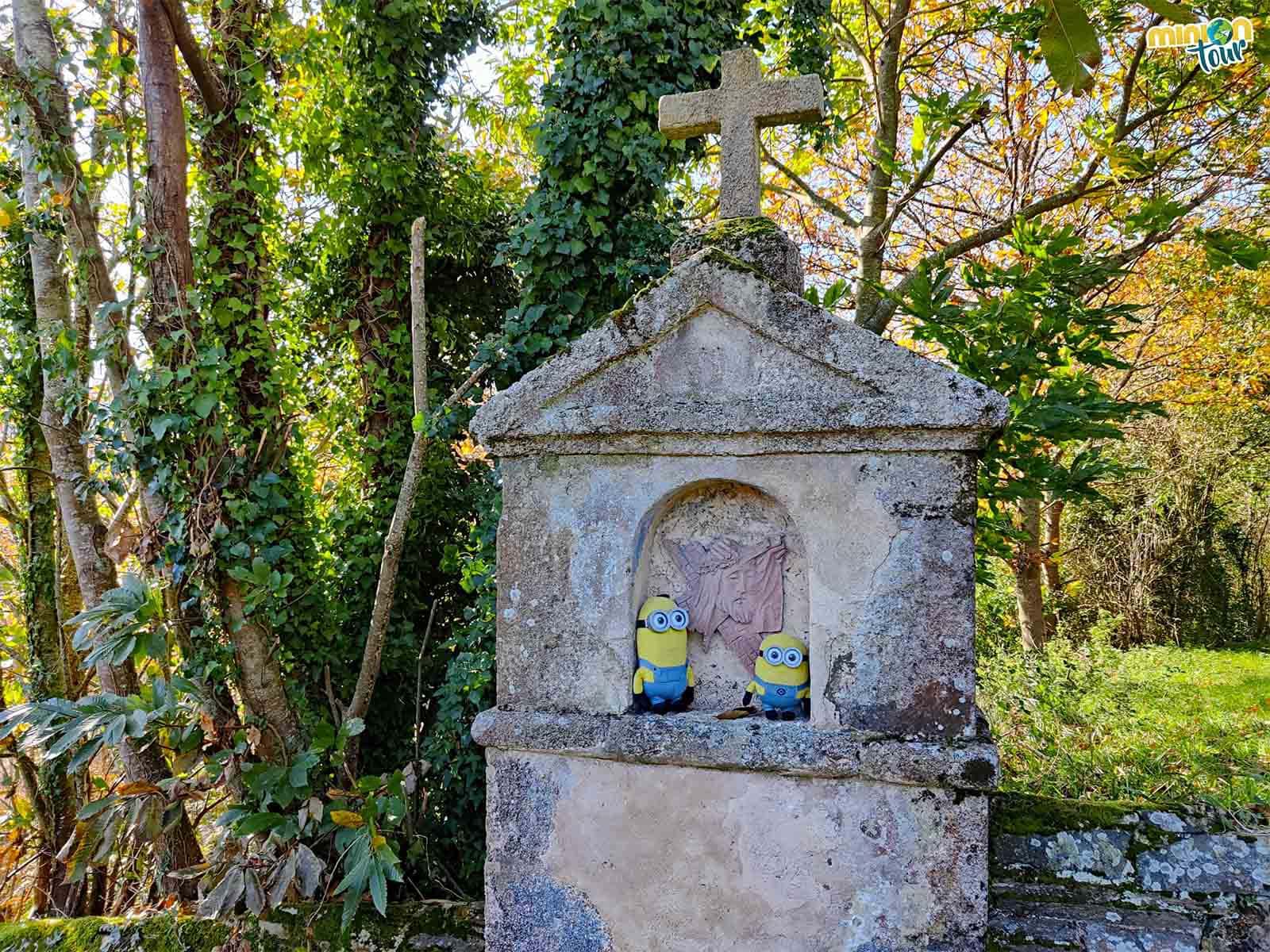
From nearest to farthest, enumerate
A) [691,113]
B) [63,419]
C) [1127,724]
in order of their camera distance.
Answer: [691,113] → [63,419] → [1127,724]

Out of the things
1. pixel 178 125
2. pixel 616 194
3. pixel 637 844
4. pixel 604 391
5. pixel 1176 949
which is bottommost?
pixel 1176 949

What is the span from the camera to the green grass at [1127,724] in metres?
4.43

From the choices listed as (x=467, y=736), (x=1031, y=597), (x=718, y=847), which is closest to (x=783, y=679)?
(x=718, y=847)

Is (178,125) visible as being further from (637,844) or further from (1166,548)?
(1166,548)

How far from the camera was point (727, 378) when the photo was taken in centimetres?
218

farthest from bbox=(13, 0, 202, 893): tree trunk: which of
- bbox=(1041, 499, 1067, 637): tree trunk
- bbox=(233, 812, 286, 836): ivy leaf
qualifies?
bbox=(1041, 499, 1067, 637): tree trunk

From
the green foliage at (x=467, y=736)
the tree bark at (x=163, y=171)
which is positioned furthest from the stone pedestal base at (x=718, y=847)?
the tree bark at (x=163, y=171)

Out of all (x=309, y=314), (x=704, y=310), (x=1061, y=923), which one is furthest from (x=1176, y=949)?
(x=309, y=314)

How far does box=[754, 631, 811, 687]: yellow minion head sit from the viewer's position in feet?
7.11

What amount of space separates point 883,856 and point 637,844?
645mm

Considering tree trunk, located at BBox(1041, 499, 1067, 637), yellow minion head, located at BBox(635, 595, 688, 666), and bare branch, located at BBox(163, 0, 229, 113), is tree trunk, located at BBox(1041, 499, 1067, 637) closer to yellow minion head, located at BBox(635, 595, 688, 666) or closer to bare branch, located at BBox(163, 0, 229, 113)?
yellow minion head, located at BBox(635, 595, 688, 666)

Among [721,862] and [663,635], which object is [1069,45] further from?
[721,862]

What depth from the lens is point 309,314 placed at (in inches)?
181

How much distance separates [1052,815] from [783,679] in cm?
110
